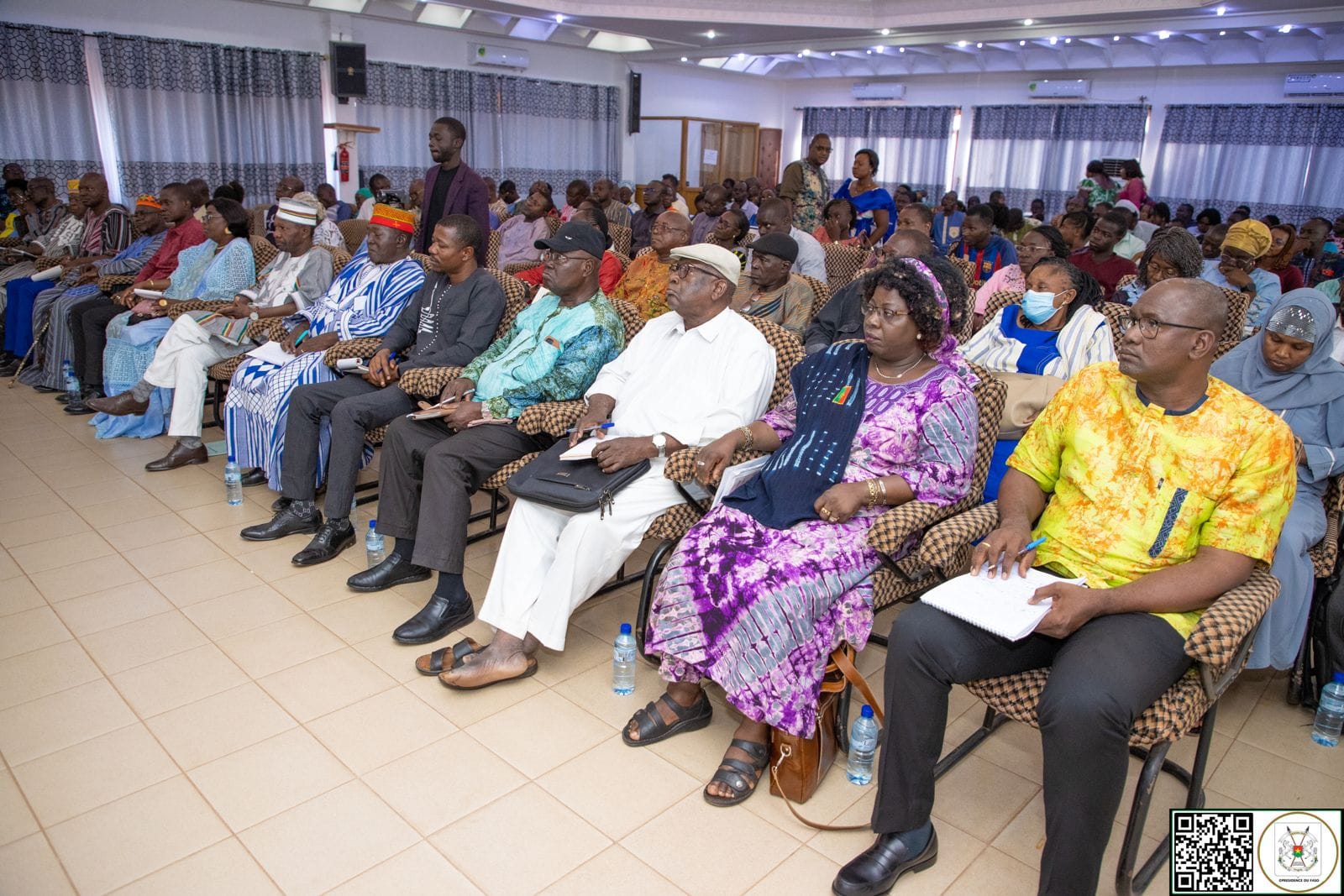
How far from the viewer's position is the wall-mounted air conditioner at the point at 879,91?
1434 centimetres

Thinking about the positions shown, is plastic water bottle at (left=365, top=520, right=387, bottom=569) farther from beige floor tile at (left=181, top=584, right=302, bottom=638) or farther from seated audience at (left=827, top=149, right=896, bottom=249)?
seated audience at (left=827, top=149, right=896, bottom=249)

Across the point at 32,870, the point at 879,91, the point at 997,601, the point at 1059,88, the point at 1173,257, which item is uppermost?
the point at 879,91

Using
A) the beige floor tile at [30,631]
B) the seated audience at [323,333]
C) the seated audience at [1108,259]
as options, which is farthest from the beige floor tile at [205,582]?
the seated audience at [1108,259]

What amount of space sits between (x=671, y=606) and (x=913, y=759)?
71 centimetres

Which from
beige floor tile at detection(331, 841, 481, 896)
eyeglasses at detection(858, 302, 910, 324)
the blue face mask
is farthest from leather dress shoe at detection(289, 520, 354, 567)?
the blue face mask

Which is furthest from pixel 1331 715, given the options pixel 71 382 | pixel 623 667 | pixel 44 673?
pixel 71 382

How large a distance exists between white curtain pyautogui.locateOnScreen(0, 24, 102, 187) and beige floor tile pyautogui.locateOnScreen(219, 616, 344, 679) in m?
8.44

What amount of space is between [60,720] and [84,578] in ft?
3.22

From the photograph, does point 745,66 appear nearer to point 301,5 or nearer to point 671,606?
point 301,5


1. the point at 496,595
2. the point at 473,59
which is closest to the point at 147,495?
the point at 496,595

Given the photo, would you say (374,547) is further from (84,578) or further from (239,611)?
(84,578)

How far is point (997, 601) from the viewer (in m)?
1.91

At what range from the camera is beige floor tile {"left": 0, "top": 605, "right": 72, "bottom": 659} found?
2.83m

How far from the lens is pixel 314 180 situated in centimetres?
1084
